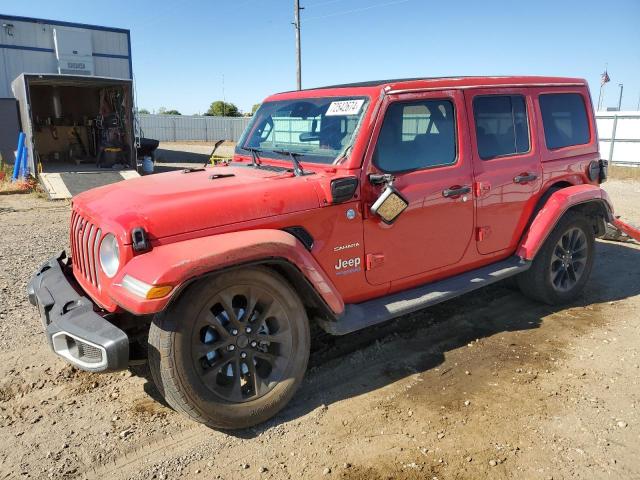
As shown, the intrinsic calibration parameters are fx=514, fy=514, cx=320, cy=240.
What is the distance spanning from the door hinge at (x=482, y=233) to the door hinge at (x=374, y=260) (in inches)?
41.2

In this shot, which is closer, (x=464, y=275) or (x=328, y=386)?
(x=328, y=386)

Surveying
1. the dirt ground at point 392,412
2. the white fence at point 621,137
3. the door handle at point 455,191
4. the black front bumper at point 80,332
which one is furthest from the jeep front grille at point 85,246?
the white fence at point 621,137

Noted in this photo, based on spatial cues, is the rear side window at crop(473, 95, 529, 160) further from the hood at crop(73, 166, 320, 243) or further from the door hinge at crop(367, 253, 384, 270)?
the hood at crop(73, 166, 320, 243)

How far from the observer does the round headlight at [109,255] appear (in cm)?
288

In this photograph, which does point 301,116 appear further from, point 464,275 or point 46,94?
point 46,94

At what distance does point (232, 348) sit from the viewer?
9.84 ft

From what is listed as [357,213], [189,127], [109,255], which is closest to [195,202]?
[109,255]

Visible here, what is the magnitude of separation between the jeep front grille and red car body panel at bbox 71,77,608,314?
0.06 meters

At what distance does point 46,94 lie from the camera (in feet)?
54.2

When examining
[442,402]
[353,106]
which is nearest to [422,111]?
[353,106]

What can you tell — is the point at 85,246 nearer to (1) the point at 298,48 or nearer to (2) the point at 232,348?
(2) the point at 232,348

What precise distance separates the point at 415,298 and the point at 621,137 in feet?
62.3

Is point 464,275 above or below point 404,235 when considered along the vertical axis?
below

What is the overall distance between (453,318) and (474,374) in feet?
3.30
